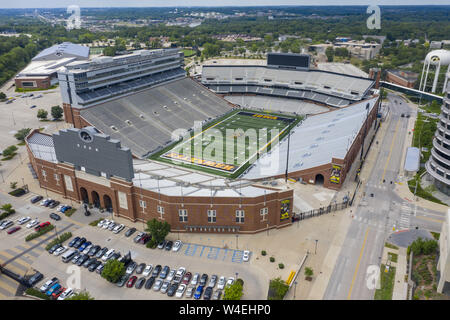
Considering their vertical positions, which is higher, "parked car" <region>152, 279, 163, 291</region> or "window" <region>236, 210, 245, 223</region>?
"window" <region>236, 210, 245, 223</region>

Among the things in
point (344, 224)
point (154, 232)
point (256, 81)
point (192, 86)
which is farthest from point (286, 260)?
point (256, 81)

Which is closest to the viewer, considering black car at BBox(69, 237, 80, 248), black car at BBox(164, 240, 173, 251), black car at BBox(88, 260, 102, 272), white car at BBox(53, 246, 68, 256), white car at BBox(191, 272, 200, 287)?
white car at BBox(191, 272, 200, 287)

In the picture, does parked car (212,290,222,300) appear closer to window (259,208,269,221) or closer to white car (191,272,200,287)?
white car (191,272,200,287)

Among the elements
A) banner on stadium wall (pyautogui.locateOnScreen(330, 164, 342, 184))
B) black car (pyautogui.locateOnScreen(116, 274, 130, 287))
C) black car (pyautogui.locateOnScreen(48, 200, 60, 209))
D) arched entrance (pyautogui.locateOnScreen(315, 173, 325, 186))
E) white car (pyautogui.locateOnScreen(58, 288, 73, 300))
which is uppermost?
banner on stadium wall (pyautogui.locateOnScreen(330, 164, 342, 184))

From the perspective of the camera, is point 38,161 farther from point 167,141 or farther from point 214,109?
point 214,109

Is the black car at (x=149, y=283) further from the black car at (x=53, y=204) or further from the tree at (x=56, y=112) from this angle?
the tree at (x=56, y=112)

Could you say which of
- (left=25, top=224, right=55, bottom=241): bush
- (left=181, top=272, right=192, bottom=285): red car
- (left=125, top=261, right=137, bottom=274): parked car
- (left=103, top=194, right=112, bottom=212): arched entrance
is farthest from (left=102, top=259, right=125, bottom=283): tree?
(left=103, top=194, right=112, bottom=212): arched entrance

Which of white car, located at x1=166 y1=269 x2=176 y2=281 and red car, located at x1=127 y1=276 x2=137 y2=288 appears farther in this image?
white car, located at x1=166 y1=269 x2=176 y2=281
